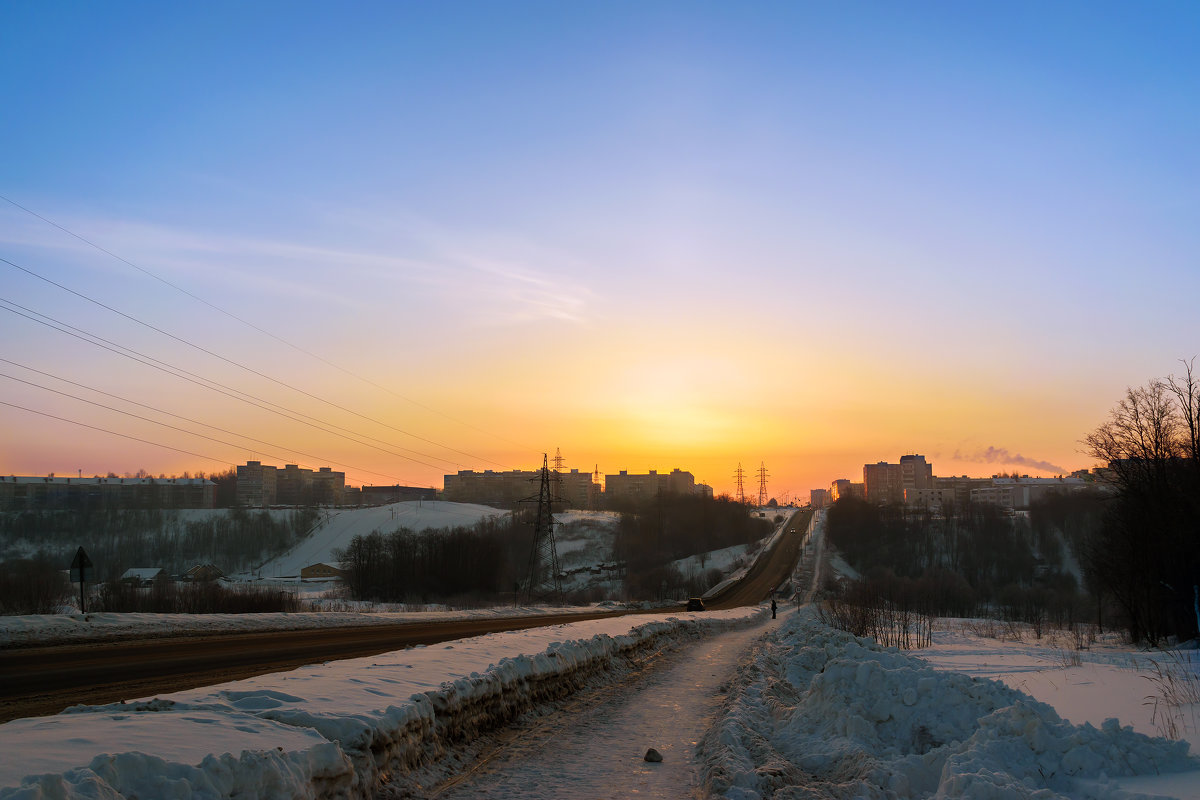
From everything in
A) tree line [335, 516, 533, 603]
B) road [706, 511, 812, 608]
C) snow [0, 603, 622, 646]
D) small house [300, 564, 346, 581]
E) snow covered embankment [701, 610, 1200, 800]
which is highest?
snow covered embankment [701, 610, 1200, 800]

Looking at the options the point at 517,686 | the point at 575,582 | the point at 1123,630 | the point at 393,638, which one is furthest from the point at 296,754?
the point at 575,582

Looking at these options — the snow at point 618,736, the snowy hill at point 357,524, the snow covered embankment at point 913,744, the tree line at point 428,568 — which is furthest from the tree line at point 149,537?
the snow covered embankment at point 913,744

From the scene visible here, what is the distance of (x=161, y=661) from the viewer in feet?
51.5

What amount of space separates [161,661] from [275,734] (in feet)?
Result: 33.9

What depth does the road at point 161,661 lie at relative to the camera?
11625 millimetres

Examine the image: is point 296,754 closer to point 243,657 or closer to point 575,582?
point 243,657

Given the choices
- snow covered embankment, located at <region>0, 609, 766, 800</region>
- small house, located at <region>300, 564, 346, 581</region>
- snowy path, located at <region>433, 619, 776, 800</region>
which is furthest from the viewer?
small house, located at <region>300, 564, 346, 581</region>

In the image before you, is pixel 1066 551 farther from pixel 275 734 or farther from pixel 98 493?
pixel 98 493

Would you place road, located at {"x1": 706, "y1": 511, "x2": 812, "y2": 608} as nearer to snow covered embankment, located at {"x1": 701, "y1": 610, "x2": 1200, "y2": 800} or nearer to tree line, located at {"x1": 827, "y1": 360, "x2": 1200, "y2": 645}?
tree line, located at {"x1": 827, "y1": 360, "x2": 1200, "y2": 645}

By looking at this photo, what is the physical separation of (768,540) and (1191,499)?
112 m

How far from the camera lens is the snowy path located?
833 cm

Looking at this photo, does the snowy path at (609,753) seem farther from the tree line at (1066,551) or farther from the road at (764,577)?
the road at (764,577)

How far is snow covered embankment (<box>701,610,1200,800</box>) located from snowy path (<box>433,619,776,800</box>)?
18.6 inches

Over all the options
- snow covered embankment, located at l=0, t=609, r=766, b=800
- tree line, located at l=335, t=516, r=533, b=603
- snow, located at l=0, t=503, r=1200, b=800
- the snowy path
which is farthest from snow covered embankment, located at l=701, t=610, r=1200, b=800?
tree line, located at l=335, t=516, r=533, b=603
